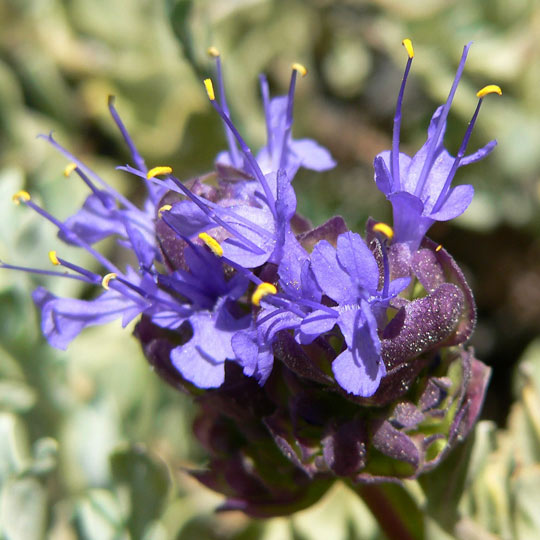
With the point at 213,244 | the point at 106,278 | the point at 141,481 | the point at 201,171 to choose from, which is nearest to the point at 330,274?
the point at 213,244

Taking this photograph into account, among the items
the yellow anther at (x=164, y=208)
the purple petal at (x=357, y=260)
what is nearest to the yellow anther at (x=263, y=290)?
the purple petal at (x=357, y=260)

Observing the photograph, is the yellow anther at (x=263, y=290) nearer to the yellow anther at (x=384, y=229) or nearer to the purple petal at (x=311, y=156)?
the yellow anther at (x=384, y=229)

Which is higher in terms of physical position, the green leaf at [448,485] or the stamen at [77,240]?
the stamen at [77,240]

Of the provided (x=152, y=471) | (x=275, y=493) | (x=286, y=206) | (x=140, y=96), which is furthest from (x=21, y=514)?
(x=140, y=96)

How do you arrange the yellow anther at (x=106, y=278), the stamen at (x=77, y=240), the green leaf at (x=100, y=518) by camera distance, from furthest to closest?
the green leaf at (x=100, y=518), the stamen at (x=77, y=240), the yellow anther at (x=106, y=278)

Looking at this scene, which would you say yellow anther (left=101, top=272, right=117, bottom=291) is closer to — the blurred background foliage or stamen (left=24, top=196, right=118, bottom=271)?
stamen (left=24, top=196, right=118, bottom=271)

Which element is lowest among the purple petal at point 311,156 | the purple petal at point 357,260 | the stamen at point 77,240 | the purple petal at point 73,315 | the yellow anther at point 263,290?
the purple petal at point 73,315

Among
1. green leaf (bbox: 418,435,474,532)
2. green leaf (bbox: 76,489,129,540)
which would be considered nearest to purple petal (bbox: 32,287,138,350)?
green leaf (bbox: 76,489,129,540)
